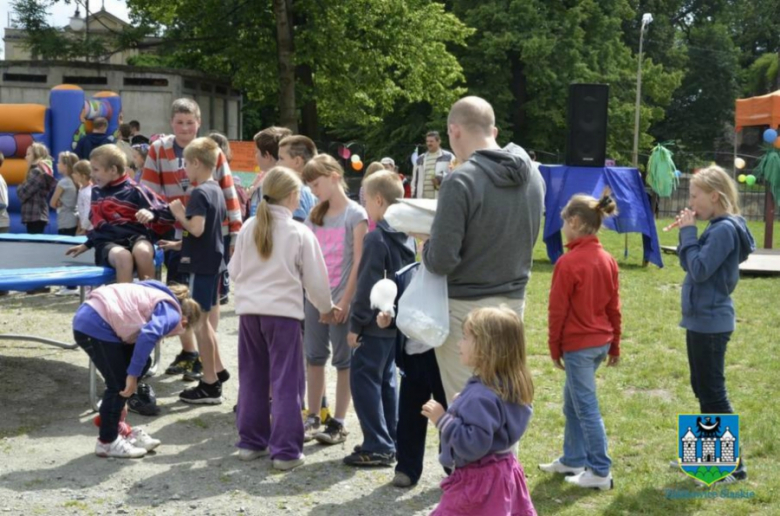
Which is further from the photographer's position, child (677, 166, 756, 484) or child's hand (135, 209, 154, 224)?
child's hand (135, 209, 154, 224)

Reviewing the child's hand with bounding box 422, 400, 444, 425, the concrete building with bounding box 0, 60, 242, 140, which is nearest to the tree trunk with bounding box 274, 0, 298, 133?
the concrete building with bounding box 0, 60, 242, 140

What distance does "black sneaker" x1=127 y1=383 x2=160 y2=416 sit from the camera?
680cm

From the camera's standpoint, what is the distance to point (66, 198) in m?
12.1

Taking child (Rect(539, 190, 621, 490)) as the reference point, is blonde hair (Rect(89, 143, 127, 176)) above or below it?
above

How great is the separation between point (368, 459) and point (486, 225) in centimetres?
183

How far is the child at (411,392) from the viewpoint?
5.11 m

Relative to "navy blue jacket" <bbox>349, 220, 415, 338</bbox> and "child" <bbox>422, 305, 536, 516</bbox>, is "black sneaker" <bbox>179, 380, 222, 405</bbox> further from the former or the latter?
"child" <bbox>422, 305, 536, 516</bbox>

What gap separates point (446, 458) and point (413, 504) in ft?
Result: 4.48

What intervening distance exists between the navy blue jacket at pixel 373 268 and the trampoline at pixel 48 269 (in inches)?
80.5

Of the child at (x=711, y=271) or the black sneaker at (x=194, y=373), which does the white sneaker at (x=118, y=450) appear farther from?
the child at (x=711, y=271)

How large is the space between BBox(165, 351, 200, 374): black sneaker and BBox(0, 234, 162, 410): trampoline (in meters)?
0.13

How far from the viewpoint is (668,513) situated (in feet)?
16.6

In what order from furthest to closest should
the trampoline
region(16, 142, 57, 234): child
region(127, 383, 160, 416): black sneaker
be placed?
region(16, 142, 57, 234): child → region(127, 383, 160, 416): black sneaker → the trampoline

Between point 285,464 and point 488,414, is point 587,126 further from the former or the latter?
point 488,414
